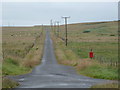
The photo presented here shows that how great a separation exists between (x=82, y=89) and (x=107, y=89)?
171 centimetres

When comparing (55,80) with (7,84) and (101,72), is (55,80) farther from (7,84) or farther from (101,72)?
(101,72)

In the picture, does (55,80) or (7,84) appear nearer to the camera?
(7,84)

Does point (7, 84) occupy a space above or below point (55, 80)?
above

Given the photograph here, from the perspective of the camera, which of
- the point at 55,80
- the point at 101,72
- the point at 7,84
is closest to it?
the point at 7,84

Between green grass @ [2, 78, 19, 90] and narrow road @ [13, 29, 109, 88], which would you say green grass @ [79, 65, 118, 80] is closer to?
narrow road @ [13, 29, 109, 88]

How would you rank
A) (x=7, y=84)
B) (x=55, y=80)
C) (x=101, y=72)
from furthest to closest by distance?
(x=101, y=72) < (x=55, y=80) < (x=7, y=84)

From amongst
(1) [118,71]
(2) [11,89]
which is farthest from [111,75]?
(2) [11,89]

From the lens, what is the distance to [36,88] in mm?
17359

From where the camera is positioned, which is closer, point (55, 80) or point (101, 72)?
point (55, 80)

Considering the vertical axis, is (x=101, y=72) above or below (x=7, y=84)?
below

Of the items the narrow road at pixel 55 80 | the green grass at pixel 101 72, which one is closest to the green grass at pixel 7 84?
the narrow road at pixel 55 80

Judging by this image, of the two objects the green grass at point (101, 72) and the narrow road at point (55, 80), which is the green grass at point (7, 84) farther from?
the green grass at point (101, 72)

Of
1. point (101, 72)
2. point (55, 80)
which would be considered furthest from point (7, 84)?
point (101, 72)

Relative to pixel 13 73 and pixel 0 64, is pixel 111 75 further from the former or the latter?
pixel 0 64
